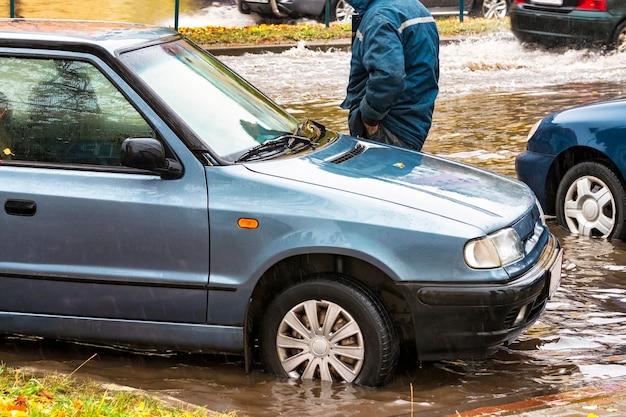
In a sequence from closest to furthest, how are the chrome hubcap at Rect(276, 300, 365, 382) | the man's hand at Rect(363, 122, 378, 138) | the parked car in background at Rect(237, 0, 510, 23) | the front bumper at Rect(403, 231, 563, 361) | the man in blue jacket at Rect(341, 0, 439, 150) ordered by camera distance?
the front bumper at Rect(403, 231, 563, 361) < the chrome hubcap at Rect(276, 300, 365, 382) < the man in blue jacket at Rect(341, 0, 439, 150) < the man's hand at Rect(363, 122, 378, 138) < the parked car in background at Rect(237, 0, 510, 23)

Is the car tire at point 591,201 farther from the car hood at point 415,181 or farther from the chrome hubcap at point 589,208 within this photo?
the car hood at point 415,181

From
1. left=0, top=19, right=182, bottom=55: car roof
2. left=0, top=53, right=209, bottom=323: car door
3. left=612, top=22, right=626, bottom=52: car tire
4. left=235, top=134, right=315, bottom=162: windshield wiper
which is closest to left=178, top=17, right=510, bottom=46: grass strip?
left=612, top=22, right=626, bottom=52: car tire

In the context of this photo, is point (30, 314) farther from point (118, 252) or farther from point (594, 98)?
point (594, 98)

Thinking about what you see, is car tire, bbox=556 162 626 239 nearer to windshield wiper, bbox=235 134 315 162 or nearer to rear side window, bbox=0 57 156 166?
windshield wiper, bbox=235 134 315 162

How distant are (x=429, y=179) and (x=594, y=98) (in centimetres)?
941

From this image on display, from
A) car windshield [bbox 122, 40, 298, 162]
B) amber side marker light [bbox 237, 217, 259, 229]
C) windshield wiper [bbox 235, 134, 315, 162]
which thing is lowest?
amber side marker light [bbox 237, 217, 259, 229]

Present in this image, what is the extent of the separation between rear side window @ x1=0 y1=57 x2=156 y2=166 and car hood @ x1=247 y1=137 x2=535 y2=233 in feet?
2.28

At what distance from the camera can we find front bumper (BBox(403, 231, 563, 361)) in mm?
5129

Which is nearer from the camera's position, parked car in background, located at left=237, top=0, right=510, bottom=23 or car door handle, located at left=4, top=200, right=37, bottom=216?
car door handle, located at left=4, top=200, right=37, bottom=216

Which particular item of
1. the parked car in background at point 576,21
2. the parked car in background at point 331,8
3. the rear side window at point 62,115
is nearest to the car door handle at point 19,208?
the rear side window at point 62,115

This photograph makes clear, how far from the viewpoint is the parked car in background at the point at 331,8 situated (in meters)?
23.1

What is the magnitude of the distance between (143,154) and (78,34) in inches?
35.1

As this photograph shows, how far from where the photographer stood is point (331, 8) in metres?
23.3

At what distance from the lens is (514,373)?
5.71 m
